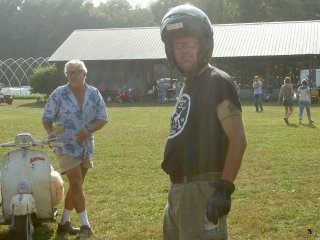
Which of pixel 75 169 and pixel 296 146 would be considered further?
pixel 296 146

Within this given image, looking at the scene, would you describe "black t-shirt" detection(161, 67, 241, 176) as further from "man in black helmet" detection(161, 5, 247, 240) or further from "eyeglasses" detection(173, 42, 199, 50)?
"eyeglasses" detection(173, 42, 199, 50)

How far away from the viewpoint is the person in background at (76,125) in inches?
233

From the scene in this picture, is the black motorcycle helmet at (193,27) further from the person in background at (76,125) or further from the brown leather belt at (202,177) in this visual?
the person in background at (76,125)

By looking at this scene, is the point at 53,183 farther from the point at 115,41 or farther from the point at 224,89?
the point at 115,41

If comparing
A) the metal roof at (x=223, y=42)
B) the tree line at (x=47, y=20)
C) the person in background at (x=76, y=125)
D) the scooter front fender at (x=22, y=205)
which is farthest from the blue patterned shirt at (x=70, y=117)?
the tree line at (x=47, y=20)

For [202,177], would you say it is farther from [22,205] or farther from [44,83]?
[44,83]

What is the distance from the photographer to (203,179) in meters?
3.18

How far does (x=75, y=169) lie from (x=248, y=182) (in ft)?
11.7

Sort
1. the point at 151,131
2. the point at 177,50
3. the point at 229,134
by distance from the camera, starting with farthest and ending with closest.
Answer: the point at 151,131 < the point at 177,50 < the point at 229,134

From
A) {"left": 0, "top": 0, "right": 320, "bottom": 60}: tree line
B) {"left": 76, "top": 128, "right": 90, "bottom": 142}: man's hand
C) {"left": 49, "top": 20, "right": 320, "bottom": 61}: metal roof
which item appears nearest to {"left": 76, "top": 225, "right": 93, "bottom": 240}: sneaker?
{"left": 76, "top": 128, "right": 90, "bottom": 142}: man's hand

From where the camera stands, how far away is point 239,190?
26.7 feet

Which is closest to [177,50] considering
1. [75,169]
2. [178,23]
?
[178,23]

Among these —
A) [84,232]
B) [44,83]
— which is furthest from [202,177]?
[44,83]

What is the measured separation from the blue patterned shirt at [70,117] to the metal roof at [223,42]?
98.2ft
